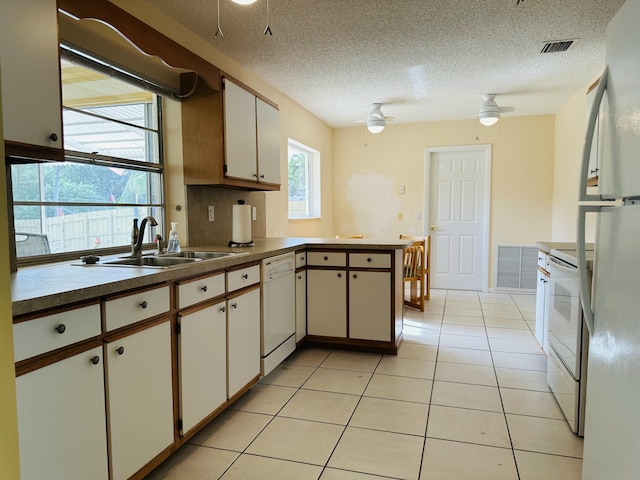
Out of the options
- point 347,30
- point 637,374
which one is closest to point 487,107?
point 347,30

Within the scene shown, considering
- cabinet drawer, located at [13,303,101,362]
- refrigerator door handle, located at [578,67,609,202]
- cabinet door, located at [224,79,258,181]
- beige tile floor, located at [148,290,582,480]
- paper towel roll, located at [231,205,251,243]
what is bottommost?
beige tile floor, located at [148,290,582,480]

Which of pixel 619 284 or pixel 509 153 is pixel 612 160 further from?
pixel 509 153

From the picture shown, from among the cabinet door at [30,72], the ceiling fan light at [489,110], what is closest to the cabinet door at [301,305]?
the cabinet door at [30,72]

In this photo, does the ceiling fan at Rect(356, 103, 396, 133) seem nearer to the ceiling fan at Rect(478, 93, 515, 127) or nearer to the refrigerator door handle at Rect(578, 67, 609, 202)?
the ceiling fan at Rect(478, 93, 515, 127)

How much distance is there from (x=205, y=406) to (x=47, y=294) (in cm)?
110

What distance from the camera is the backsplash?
3.09 metres

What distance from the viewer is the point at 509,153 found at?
232 inches

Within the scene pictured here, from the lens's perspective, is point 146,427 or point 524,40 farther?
point 524,40

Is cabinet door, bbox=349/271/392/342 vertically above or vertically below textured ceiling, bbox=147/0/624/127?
below

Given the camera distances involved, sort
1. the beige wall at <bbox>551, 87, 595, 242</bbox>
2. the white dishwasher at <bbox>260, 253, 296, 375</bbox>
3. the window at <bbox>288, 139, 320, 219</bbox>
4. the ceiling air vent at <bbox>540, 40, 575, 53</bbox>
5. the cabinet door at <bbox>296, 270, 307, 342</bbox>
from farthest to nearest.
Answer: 1. the window at <bbox>288, 139, 320, 219</bbox>
2. the beige wall at <bbox>551, 87, 595, 242</bbox>
3. the cabinet door at <bbox>296, 270, 307, 342</bbox>
4. the ceiling air vent at <bbox>540, 40, 575, 53</bbox>
5. the white dishwasher at <bbox>260, 253, 296, 375</bbox>

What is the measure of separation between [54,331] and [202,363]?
2.86ft

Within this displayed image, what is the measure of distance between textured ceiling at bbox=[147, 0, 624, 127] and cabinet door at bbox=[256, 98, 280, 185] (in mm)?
443

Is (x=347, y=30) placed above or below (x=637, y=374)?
above

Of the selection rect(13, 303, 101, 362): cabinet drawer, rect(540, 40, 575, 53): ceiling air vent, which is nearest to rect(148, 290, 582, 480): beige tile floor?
rect(13, 303, 101, 362): cabinet drawer
